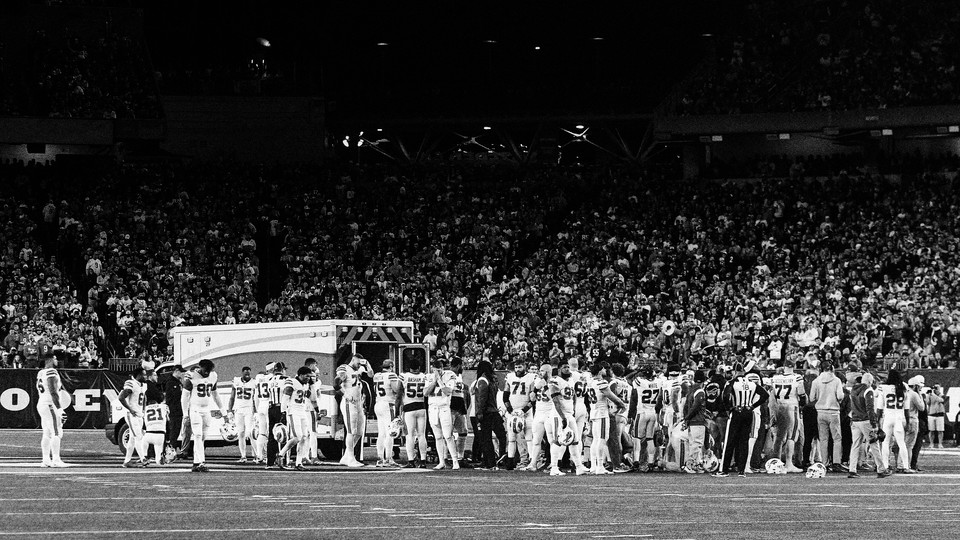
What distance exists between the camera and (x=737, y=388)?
71.1ft

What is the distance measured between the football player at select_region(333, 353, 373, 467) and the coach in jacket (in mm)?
6701

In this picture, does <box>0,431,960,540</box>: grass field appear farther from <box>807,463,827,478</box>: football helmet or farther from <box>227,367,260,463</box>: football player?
<box>227,367,260,463</box>: football player

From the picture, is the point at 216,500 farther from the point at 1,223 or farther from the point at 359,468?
the point at 1,223

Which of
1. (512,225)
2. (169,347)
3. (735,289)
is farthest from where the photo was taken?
(512,225)

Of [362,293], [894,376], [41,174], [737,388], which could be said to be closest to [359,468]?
[737,388]

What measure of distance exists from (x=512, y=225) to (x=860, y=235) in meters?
10.3

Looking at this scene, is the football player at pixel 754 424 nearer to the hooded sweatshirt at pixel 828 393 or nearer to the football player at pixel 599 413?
the hooded sweatshirt at pixel 828 393

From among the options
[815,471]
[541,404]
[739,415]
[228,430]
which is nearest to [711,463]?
[739,415]

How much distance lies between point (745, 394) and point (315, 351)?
25.2 ft

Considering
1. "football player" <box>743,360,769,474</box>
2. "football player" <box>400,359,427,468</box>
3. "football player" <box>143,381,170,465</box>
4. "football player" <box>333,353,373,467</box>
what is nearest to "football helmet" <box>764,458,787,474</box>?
"football player" <box>743,360,769,474</box>

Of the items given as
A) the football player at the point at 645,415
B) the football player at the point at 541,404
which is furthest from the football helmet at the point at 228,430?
the football player at the point at 645,415

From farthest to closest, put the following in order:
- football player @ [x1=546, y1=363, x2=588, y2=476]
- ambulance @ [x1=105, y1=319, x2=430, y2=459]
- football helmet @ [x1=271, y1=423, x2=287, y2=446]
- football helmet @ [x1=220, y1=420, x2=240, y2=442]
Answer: ambulance @ [x1=105, y1=319, x2=430, y2=459] → football helmet @ [x1=220, y1=420, x2=240, y2=442] → football helmet @ [x1=271, y1=423, x2=287, y2=446] → football player @ [x1=546, y1=363, x2=588, y2=476]

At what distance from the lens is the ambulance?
994 inches

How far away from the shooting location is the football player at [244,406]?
2362 cm
